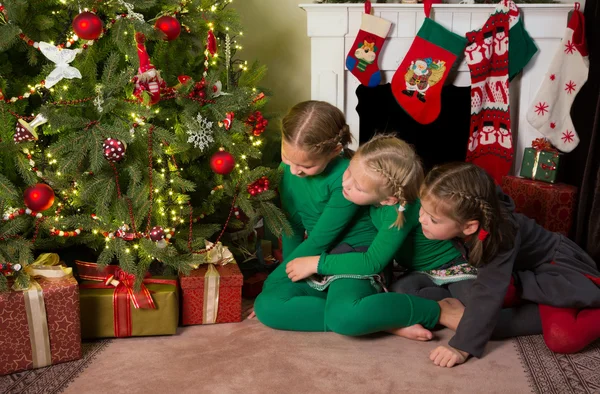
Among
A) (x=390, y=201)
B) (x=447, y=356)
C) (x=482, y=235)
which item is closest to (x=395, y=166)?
(x=390, y=201)

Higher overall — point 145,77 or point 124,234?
point 145,77

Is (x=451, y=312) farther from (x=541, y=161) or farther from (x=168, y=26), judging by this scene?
(x=168, y=26)

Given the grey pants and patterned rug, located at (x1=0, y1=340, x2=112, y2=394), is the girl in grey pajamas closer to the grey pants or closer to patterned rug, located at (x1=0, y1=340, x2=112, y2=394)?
the grey pants

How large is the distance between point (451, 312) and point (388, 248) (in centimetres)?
31

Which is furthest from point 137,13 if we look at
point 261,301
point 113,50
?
point 261,301

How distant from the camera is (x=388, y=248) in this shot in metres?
2.17

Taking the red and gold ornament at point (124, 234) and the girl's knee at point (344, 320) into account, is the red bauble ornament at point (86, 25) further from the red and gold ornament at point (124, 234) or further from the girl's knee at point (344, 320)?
the girl's knee at point (344, 320)

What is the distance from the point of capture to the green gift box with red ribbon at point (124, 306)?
2.05m

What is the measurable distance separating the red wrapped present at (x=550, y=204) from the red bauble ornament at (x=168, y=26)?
182 centimetres

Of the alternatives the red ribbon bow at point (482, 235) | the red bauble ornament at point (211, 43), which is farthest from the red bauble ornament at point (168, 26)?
the red ribbon bow at point (482, 235)

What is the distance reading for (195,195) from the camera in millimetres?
2365

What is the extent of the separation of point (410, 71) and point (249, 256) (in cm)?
124

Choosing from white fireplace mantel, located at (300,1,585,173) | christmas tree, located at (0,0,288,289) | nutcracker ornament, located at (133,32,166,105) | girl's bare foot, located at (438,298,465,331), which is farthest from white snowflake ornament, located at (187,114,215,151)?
white fireplace mantel, located at (300,1,585,173)

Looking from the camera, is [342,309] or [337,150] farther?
[337,150]
